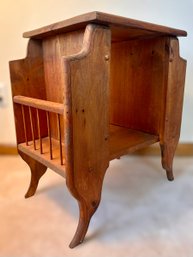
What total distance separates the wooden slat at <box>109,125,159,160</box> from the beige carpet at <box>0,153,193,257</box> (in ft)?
0.95

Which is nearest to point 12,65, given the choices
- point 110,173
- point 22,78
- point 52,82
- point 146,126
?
point 22,78

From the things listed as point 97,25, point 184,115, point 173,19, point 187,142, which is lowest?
point 187,142

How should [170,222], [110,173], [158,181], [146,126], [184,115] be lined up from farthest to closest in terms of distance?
[184,115], [110,173], [158,181], [146,126], [170,222]

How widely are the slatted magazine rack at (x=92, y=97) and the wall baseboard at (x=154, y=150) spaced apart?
1.18ft

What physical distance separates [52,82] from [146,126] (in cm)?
52

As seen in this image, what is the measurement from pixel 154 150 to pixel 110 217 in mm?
764

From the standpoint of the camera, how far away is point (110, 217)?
965 mm

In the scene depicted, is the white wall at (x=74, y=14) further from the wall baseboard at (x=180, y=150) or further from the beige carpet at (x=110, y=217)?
the beige carpet at (x=110, y=217)

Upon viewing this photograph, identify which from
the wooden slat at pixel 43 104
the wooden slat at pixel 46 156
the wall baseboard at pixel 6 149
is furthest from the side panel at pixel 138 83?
the wall baseboard at pixel 6 149

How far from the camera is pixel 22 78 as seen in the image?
99 centimetres

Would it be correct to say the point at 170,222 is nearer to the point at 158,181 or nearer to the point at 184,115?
the point at 158,181

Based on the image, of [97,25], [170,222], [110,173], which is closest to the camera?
[97,25]

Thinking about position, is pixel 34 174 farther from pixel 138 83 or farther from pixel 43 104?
pixel 138 83

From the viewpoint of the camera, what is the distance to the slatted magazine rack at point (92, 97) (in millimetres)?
686
